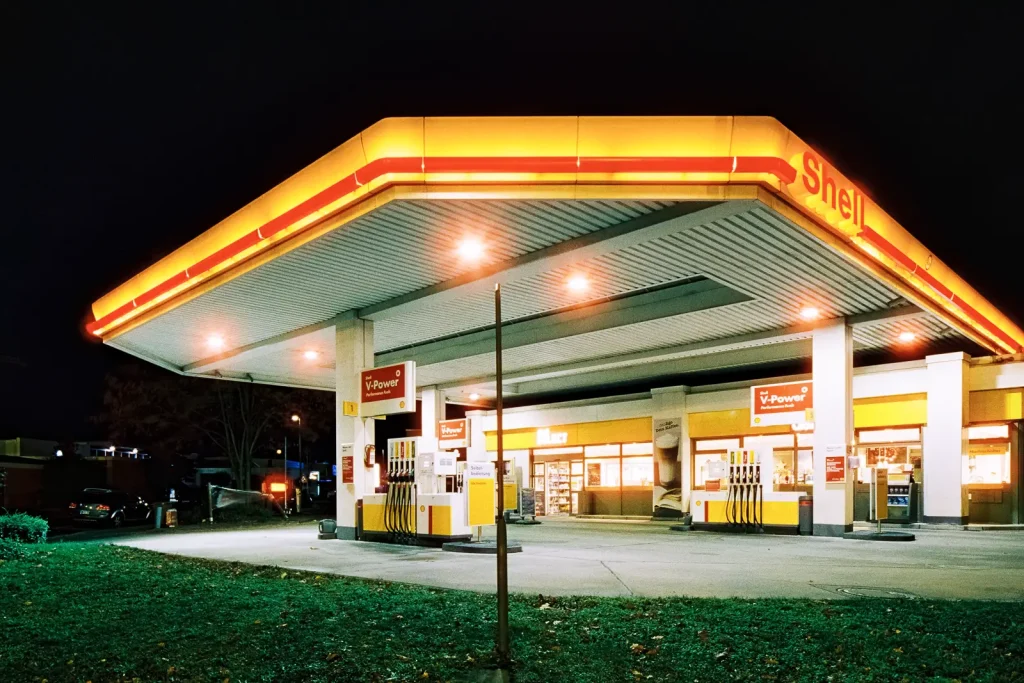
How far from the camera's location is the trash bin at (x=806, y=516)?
19109 mm

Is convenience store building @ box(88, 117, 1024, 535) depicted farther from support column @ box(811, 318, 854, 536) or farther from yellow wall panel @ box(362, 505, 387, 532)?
yellow wall panel @ box(362, 505, 387, 532)

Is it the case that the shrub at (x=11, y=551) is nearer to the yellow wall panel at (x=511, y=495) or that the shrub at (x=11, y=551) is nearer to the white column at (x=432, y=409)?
the yellow wall panel at (x=511, y=495)

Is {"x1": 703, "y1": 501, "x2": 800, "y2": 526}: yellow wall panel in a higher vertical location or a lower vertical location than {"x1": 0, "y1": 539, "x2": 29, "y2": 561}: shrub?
lower

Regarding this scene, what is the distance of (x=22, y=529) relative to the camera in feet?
51.7

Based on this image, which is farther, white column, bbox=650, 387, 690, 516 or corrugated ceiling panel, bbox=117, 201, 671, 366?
white column, bbox=650, 387, 690, 516

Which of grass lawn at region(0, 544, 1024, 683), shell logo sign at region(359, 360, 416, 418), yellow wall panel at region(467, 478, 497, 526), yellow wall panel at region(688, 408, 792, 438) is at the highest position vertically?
shell logo sign at region(359, 360, 416, 418)

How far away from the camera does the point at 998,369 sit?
21766 mm

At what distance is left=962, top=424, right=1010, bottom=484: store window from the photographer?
21.8m

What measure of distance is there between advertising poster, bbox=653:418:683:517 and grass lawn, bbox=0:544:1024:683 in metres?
18.7

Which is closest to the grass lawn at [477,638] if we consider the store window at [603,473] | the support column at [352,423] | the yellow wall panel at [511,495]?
the support column at [352,423]

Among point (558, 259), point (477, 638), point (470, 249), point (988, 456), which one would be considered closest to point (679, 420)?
point (988, 456)

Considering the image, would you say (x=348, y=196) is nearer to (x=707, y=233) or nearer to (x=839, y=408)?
(x=707, y=233)

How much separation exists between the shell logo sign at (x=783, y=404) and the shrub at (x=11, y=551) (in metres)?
15.8

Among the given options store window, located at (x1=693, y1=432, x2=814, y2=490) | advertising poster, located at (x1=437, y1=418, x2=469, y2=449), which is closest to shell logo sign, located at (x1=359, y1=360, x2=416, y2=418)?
advertising poster, located at (x1=437, y1=418, x2=469, y2=449)
